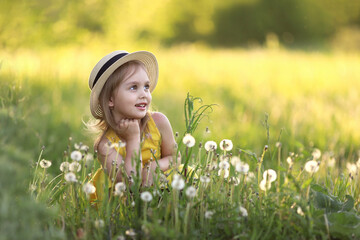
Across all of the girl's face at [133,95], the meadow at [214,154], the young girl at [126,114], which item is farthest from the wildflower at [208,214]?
the girl's face at [133,95]

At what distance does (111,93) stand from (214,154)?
85cm

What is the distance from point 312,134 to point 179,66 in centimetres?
567

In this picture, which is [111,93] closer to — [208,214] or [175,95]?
[208,214]

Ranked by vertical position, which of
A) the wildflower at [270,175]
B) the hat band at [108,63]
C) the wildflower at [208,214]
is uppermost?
the hat band at [108,63]

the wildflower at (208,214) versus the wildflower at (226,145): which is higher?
the wildflower at (226,145)

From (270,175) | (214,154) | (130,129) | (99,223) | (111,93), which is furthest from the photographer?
(111,93)

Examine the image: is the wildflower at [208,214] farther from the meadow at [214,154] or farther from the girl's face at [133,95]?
the girl's face at [133,95]

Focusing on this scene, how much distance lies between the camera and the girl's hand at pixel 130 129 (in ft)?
9.43

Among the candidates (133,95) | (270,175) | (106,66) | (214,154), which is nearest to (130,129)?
(133,95)

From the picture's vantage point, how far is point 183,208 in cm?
231

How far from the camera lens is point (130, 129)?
288 centimetres

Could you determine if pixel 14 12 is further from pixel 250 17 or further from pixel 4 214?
pixel 250 17

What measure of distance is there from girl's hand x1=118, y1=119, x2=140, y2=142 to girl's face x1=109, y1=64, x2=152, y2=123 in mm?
49

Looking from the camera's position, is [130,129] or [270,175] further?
[130,129]
